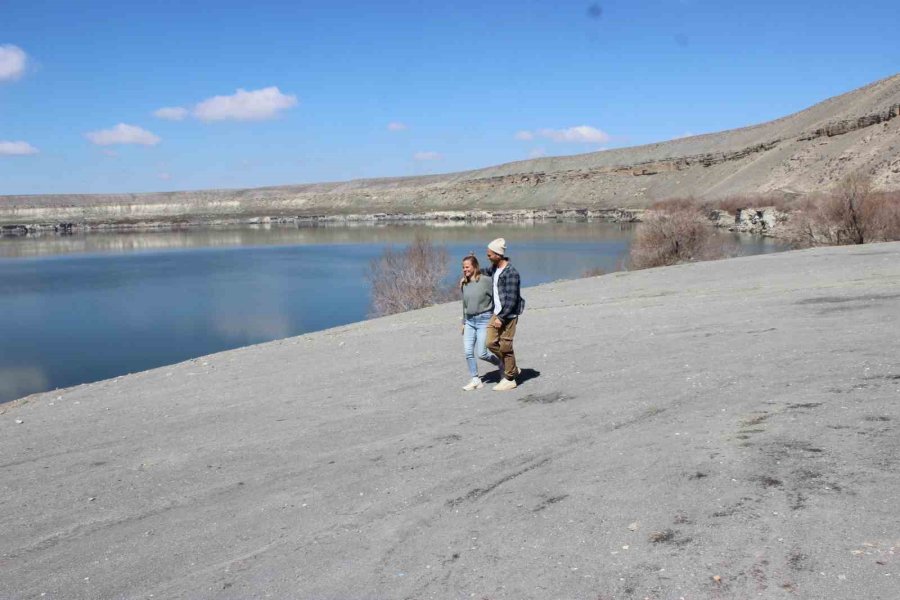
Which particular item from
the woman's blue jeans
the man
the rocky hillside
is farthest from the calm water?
the rocky hillside

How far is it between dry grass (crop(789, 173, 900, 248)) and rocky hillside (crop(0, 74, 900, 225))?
23472 mm

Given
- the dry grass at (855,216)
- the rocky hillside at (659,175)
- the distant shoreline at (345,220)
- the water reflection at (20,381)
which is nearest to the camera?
the water reflection at (20,381)

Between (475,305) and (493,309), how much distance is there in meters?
0.23

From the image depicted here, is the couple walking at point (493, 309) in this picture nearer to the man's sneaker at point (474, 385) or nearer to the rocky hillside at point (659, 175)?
the man's sneaker at point (474, 385)

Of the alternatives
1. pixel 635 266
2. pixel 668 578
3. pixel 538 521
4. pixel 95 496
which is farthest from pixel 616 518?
pixel 635 266

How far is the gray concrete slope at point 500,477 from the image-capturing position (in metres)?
4.70

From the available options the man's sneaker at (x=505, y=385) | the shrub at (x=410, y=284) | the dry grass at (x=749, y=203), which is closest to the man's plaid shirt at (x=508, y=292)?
the man's sneaker at (x=505, y=385)

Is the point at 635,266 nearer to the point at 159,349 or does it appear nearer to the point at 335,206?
the point at 159,349

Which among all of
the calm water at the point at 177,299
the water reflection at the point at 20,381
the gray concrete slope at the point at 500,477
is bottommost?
the water reflection at the point at 20,381

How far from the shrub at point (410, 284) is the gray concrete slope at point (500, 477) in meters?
16.0

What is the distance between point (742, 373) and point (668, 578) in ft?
16.1

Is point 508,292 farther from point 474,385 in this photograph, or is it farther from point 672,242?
point 672,242

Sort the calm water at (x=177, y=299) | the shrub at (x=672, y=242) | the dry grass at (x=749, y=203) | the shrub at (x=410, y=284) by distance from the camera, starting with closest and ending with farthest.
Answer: the calm water at (x=177, y=299) → the shrub at (x=410, y=284) → the shrub at (x=672, y=242) → the dry grass at (x=749, y=203)

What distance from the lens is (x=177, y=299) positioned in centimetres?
3700
